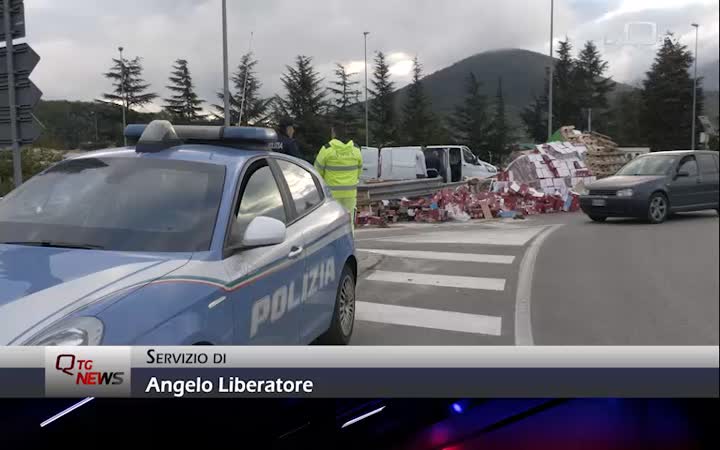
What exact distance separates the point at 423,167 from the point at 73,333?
0.89 meters

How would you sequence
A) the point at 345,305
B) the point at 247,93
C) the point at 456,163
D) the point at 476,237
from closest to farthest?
1. the point at 247,93
2. the point at 456,163
3. the point at 476,237
4. the point at 345,305

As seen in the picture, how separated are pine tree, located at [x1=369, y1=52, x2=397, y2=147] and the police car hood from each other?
2.39ft

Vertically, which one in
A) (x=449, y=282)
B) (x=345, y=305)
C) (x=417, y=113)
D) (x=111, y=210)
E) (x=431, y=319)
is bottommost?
(x=345, y=305)

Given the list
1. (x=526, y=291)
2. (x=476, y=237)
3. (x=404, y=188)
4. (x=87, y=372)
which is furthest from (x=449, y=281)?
(x=87, y=372)

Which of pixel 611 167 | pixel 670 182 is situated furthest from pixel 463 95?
pixel 670 182

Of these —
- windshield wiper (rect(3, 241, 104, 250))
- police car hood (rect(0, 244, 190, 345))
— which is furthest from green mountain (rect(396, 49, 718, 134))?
windshield wiper (rect(3, 241, 104, 250))

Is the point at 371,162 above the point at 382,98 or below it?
below

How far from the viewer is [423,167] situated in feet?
5.32

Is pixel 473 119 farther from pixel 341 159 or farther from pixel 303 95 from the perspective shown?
pixel 341 159

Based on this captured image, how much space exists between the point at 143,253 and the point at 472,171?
914 mm

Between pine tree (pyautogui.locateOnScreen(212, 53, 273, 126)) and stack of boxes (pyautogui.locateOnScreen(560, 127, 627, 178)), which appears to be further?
pine tree (pyautogui.locateOnScreen(212, 53, 273, 126))

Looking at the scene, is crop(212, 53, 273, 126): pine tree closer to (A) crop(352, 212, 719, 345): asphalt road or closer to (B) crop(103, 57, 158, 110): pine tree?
(B) crop(103, 57, 158, 110): pine tree

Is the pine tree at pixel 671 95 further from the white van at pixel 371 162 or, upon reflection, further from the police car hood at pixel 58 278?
the police car hood at pixel 58 278

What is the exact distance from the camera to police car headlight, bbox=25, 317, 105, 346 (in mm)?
1379
